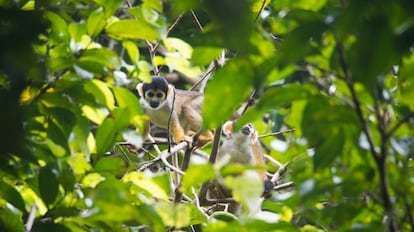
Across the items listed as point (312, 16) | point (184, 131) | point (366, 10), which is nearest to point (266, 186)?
point (184, 131)

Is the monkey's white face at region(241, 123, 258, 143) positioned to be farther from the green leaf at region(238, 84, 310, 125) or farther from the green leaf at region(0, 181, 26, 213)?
the green leaf at region(238, 84, 310, 125)

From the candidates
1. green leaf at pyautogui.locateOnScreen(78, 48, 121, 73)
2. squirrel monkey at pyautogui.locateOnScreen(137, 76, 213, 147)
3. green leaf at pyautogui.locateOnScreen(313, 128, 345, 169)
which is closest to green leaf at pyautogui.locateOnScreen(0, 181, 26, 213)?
green leaf at pyautogui.locateOnScreen(78, 48, 121, 73)

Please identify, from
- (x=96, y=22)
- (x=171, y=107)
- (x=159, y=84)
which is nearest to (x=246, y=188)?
(x=96, y=22)

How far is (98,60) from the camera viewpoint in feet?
6.86

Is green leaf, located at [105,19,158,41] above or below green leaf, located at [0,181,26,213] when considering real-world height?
above

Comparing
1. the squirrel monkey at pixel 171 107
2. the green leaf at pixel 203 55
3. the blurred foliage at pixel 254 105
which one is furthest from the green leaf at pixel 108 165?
the squirrel monkey at pixel 171 107

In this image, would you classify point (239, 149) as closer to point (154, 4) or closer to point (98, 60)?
point (154, 4)

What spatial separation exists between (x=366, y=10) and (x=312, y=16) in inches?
15.8

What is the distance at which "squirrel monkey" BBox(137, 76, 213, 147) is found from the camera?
17.1 ft

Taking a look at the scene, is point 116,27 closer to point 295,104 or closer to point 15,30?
point 295,104

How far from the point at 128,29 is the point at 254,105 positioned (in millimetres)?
919

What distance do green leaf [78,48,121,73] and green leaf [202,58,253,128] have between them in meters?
0.81

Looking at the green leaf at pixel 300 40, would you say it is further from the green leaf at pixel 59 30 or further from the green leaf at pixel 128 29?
the green leaf at pixel 128 29

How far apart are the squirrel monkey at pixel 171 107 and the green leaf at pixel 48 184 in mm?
2902
